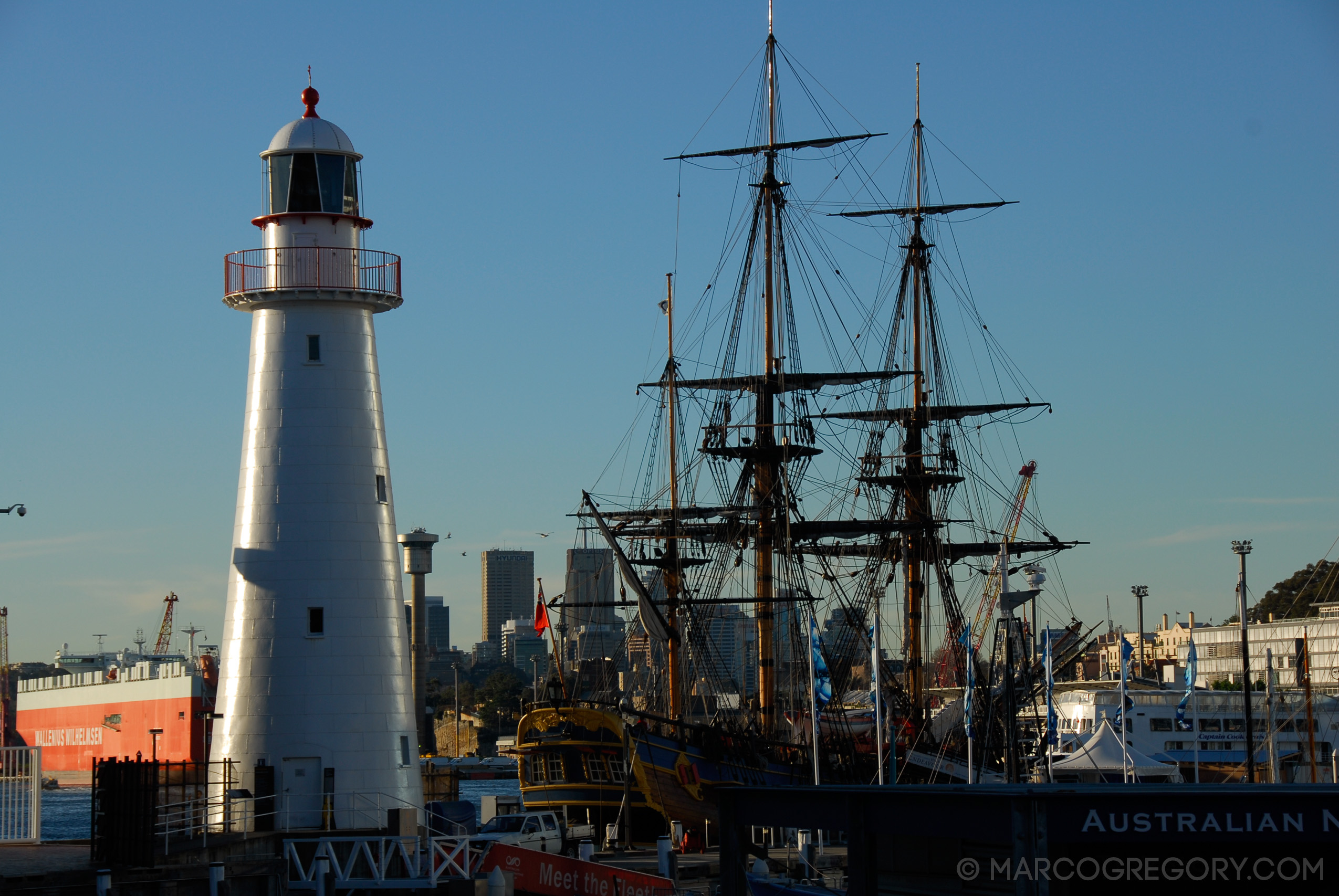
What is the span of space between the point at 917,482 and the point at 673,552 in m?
13.1

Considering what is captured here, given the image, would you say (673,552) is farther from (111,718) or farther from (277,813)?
(111,718)

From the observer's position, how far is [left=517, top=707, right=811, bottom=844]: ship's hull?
173 ft

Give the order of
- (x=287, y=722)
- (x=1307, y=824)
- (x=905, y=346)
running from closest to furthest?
(x=1307, y=824)
(x=287, y=722)
(x=905, y=346)

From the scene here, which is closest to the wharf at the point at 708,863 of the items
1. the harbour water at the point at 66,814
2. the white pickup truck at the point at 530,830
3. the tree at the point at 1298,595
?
the white pickup truck at the point at 530,830

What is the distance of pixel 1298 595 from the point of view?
14975 cm

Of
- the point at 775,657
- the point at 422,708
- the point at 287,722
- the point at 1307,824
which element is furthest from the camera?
the point at 422,708

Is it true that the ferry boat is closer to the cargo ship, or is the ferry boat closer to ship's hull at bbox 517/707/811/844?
ship's hull at bbox 517/707/811/844

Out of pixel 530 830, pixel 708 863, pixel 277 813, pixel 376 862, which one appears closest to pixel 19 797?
pixel 277 813

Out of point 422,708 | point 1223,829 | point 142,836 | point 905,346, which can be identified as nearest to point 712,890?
point 142,836

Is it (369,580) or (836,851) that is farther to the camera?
(836,851)

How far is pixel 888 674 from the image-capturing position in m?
67.9

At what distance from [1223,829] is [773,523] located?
1976 inches

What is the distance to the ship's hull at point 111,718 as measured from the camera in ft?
435

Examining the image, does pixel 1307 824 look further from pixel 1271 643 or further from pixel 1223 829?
pixel 1271 643
